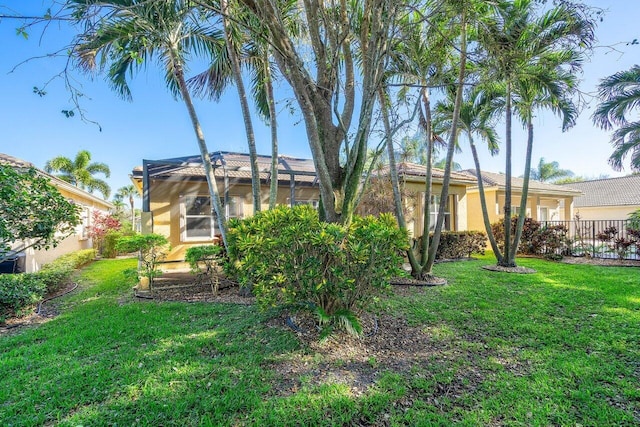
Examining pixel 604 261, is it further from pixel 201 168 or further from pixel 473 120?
pixel 201 168

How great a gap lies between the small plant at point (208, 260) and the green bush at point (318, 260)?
9.65 feet

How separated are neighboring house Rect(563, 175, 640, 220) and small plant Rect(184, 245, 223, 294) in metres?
27.1

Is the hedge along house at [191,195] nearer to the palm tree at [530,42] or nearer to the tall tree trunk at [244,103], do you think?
the tall tree trunk at [244,103]

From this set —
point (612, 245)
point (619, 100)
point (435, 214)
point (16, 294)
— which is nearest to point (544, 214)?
point (612, 245)

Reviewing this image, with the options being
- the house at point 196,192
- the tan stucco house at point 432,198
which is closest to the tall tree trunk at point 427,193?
the house at point 196,192

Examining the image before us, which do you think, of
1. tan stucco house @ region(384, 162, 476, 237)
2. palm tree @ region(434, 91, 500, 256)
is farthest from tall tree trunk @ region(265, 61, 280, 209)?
tan stucco house @ region(384, 162, 476, 237)

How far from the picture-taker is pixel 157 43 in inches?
247

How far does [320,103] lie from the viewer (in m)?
4.93

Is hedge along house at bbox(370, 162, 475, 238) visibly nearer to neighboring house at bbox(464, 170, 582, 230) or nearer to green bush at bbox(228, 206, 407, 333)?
neighboring house at bbox(464, 170, 582, 230)

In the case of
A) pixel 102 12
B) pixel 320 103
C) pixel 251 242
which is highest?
pixel 102 12

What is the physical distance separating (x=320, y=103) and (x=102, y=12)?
3.78 metres

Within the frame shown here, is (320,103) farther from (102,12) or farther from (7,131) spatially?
(7,131)

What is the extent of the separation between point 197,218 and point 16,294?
5746mm

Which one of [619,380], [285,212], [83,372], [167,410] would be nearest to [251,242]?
[285,212]
